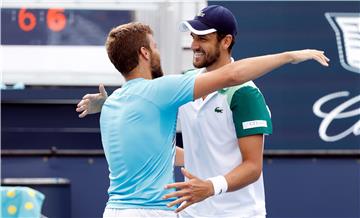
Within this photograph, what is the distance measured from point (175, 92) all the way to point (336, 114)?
5.18 meters

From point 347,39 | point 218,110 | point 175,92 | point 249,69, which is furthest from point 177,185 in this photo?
point 347,39

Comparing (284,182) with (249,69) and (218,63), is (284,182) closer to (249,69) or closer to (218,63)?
(218,63)

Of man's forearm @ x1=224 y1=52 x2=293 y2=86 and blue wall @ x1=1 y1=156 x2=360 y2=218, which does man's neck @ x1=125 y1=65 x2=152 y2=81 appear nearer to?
man's forearm @ x1=224 y1=52 x2=293 y2=86

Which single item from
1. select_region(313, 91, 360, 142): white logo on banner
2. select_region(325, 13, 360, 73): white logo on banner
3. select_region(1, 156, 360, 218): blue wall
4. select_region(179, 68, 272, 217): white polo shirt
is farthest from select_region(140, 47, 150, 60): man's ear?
select_region(325, 13, 360, 73): white logo on banner

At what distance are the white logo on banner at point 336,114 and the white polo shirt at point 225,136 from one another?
4.50 metres

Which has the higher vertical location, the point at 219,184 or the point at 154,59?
the point at 154,59

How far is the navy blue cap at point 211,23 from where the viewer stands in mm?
5043

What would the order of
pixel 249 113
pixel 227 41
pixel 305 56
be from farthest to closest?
pixel 227 41 → pixel 249 113 → pixel 305 56

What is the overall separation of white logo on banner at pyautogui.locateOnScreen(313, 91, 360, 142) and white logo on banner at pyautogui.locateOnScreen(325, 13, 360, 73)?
0.30m

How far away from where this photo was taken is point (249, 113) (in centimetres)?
489

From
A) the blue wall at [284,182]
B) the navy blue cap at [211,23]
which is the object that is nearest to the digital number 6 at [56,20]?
the blue wall at [284,182]

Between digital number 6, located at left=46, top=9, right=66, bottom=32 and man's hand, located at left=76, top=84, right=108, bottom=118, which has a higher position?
digital number 6, located at left=46, top=9, right=66, bottom=32

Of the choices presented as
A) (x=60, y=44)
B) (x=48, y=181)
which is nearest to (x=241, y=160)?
(x=48, y=181)

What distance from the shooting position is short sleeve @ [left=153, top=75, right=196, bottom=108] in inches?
178
